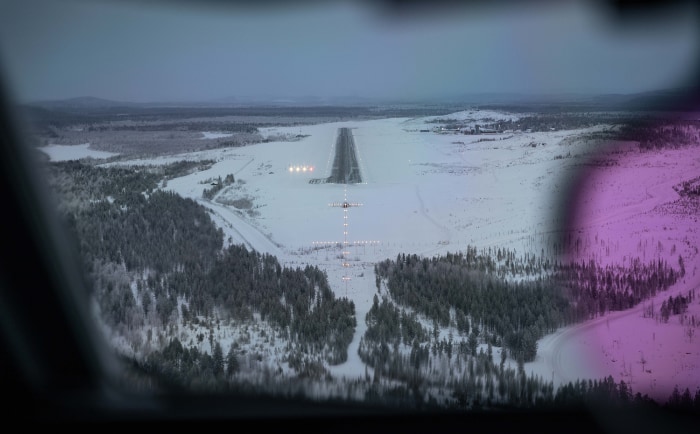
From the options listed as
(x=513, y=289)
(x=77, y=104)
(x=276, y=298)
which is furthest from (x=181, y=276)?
(x=77, y=104)

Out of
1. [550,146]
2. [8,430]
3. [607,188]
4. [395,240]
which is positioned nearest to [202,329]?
[8,430]

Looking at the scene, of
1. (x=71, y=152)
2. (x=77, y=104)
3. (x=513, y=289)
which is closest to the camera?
(x=513, y=289)

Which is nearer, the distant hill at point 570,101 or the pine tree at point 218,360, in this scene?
the pine tree at point 218,360

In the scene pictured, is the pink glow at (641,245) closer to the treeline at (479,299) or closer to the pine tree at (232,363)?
the treeline at (479,299)

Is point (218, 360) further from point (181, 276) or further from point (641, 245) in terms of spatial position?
point (641, 245)

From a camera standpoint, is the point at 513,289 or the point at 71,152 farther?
the point at 71,152

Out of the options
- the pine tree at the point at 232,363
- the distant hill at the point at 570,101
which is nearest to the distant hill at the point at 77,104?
the distant hill at the point at 570,101

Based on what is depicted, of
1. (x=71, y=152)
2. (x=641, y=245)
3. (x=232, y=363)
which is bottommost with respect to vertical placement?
(x=232, y=363)

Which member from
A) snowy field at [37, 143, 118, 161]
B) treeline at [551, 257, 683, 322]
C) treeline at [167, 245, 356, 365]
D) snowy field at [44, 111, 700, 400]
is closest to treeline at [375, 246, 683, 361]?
treeline at [551, 257, 683, 322]

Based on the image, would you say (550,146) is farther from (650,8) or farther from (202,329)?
(202,329)
